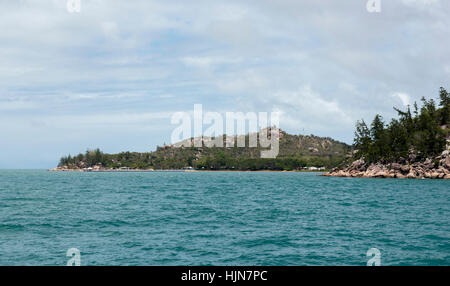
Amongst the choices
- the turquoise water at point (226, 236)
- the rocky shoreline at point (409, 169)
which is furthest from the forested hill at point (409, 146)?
the turquoise water at point (226, 236)

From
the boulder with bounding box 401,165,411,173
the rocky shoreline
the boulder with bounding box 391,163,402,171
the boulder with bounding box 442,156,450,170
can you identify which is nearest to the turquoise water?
the boulder with bounding box 442,156,450,170

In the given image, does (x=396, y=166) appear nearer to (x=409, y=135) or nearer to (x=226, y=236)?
(x=409, y=135)

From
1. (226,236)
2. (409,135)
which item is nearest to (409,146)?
(409,135)

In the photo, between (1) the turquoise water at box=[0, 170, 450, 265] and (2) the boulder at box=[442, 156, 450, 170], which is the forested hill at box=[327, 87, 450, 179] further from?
(1) the turquoise water at box=[0, 170, 450, 265]

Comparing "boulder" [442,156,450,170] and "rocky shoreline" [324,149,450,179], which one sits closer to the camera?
"boulder" [442,156,450,170]

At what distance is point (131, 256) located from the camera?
24.0 meters

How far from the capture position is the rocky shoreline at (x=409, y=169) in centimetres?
14162

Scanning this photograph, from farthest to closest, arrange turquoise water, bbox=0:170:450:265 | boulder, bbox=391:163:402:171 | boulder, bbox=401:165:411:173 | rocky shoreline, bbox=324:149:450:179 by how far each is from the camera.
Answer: boulder, bbox=391:163:402:171 → boulder, bbox=401:165:411:173 → rocky shoreline, bbox=324:149:450:179 → turquoise water, bbox=0:170:450:265

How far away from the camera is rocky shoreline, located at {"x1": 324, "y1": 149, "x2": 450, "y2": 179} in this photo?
142 meters

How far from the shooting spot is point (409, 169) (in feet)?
507

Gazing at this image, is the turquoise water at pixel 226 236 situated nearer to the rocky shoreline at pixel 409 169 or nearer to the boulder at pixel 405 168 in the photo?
the rocky shoreline at pixel 409 169

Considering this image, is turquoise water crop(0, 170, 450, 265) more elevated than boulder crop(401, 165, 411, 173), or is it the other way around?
boulder crop(401, 165, 411, 173)
